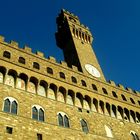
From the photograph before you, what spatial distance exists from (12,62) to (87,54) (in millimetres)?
11758

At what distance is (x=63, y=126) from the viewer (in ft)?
60.2

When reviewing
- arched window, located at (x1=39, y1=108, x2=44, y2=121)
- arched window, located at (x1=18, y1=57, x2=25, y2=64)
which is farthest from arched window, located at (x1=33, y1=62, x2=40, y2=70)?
arched window, located at (x1=39, y1=108, x2=44, y2=121)

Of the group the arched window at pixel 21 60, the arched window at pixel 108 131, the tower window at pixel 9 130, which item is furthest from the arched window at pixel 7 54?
the arched window at pixel 108 131

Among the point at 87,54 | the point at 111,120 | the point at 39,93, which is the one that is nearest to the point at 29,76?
the point at 39,93

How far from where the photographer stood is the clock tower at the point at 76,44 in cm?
2669

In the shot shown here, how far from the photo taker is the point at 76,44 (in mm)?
29859

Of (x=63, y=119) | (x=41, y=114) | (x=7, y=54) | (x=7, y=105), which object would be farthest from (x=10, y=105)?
(x=7, y=54)

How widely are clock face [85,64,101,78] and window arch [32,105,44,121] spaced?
347 inches

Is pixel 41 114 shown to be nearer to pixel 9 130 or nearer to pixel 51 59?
pixel 9 130

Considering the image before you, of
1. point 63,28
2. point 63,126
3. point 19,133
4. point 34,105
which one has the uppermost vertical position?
point 63,28

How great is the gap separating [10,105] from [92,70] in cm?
1167

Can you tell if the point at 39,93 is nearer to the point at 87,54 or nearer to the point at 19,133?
the point at 19,133

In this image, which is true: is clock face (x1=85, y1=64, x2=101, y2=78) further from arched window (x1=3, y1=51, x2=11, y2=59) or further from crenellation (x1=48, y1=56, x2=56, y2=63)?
arched window (x1=3, y1=51, x2=11, y2=59)

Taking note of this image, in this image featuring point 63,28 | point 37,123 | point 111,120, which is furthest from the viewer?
point 63,28
